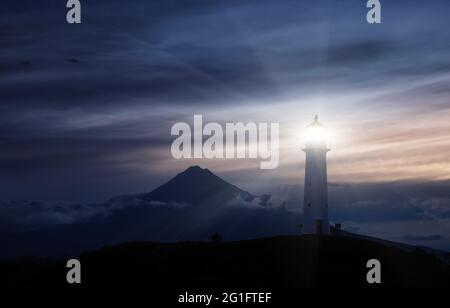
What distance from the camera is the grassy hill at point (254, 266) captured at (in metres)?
54.0

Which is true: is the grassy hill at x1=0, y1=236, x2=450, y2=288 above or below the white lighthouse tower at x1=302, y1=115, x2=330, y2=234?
below

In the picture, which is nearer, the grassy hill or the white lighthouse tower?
the grassy hill

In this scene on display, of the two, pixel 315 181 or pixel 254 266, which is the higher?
pixel 315 181

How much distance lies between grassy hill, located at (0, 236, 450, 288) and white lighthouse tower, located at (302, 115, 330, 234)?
33.0 ft

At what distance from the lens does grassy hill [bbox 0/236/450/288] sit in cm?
5397

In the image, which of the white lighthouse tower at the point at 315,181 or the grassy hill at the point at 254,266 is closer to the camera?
the grassy hill at the point at 254,266

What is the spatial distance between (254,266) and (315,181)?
57.7ft

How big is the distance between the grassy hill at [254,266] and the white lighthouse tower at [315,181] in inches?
396

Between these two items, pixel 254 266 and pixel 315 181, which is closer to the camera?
Result: pixel 254 266

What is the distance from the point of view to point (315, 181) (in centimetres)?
7150
